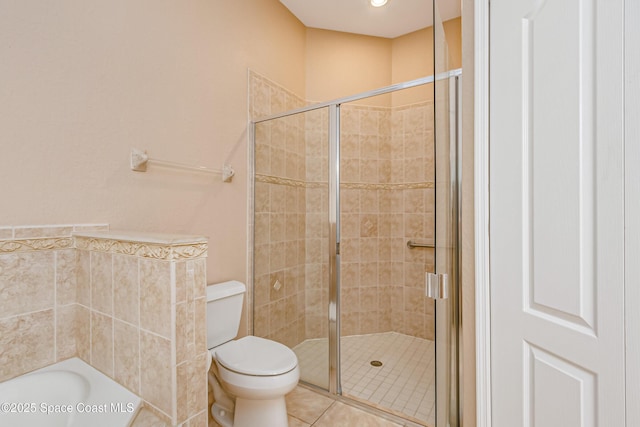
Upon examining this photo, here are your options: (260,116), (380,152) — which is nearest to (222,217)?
(260,116)

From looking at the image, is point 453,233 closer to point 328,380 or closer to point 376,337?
point 328,380

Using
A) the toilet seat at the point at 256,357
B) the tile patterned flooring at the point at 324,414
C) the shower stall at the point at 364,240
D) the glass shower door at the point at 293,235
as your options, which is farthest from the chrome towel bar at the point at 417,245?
the toilet seat at the point at 256,357

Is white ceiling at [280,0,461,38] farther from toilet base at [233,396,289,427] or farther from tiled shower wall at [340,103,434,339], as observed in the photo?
toilet base at [233,396,289,427]

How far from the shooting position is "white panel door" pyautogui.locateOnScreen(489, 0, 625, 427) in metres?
0.70

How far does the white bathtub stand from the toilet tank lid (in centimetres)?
57

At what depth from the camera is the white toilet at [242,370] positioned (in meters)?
1.38

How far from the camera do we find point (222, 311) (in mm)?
1660

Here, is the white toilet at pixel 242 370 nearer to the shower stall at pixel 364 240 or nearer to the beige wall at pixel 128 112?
the beige wall at pixel 128 112

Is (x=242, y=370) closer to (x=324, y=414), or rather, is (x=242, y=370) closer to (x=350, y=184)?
(x=324, y=414)

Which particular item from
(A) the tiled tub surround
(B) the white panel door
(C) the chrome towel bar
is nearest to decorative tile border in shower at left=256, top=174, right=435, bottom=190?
(C) the chrome towel bar

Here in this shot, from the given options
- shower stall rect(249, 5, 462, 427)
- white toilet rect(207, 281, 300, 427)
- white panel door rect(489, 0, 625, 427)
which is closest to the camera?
white panel door rect(489, 0, 625, 427)

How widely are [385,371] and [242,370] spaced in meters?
1.20

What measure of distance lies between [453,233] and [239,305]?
1.24 metres

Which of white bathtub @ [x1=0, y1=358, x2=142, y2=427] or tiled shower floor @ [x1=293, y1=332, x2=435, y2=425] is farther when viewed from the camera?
tiled shower floor @ [x1=293, y1=332, x2=435, y2=425]
